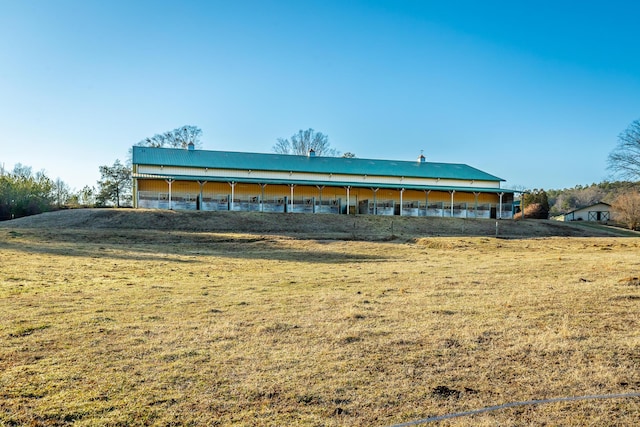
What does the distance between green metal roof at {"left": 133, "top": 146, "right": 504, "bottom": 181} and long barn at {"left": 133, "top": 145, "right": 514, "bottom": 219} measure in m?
0.10

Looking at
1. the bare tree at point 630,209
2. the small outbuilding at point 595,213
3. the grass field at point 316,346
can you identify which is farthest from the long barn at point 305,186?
the grass field at point 316,346

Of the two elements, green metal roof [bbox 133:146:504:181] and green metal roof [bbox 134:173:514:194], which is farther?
green metal roof [bbox 133:146:504:181]

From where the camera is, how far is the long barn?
43.7 metres

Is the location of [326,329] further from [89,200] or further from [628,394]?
[89,200]

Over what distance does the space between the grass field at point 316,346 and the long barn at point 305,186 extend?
1238 inches

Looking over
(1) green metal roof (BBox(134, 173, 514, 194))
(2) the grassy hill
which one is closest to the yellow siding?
(1) green metal roof (BBox(134, 173, 514, 194))

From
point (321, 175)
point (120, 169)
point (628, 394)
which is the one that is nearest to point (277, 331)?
point (628, 394)

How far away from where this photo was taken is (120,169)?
64.5 meters

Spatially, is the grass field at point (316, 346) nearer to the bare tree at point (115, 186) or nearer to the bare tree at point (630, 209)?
the bare tree at point (630, 209)

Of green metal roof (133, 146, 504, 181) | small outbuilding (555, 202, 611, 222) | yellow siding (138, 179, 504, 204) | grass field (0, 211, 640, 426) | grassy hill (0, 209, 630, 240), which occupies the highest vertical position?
green metal roof (133, 146, 504, 181)

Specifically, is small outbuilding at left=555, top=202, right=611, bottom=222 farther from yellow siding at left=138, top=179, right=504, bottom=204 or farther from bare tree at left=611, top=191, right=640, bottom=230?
yellow siding at left=138, top=179, right=504, bottom=204

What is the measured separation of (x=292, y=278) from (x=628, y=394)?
27.6ft

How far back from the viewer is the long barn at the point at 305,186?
1720 inches

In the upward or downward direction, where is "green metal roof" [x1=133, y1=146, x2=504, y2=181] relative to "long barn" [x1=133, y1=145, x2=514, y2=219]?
upward
